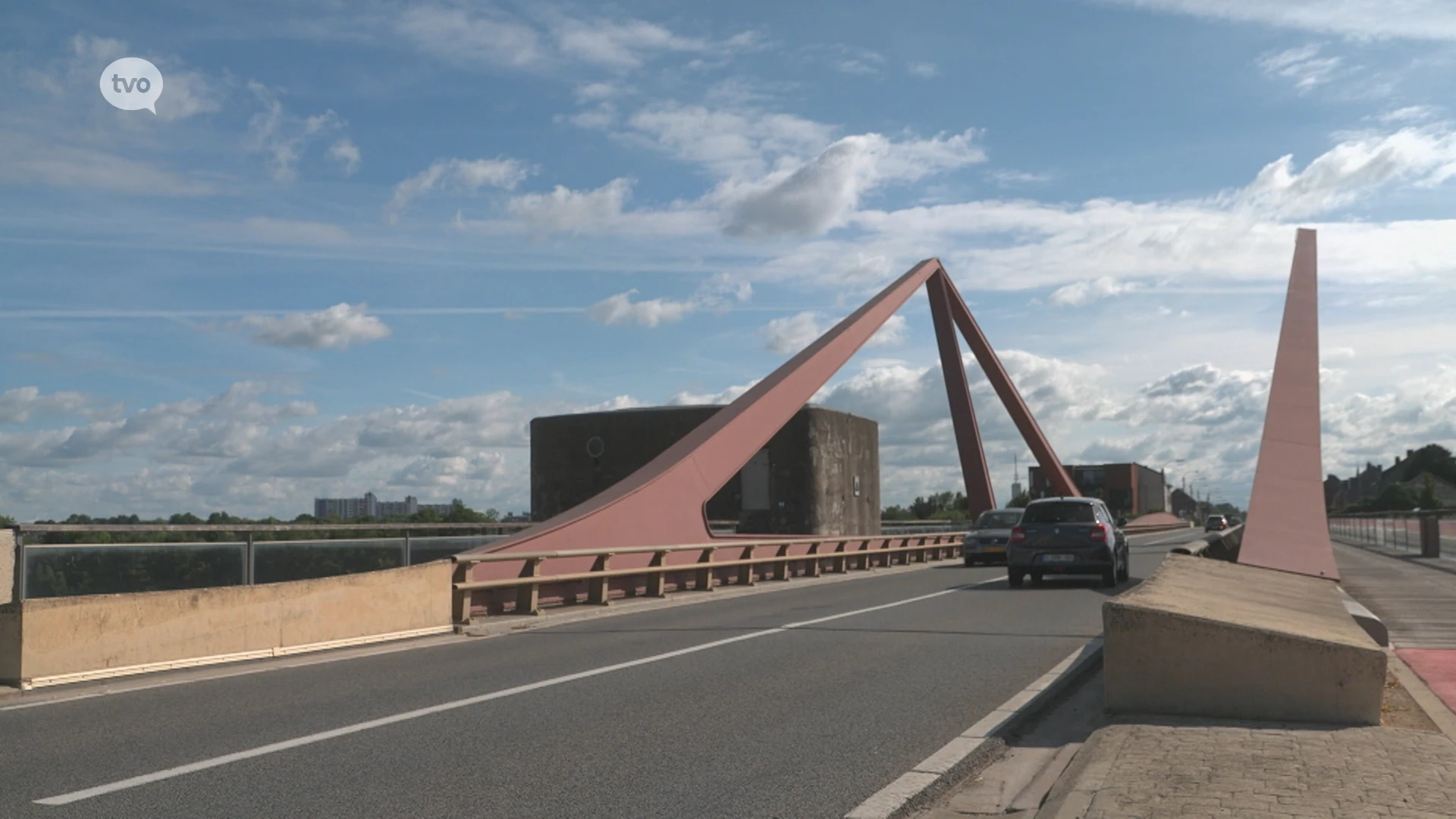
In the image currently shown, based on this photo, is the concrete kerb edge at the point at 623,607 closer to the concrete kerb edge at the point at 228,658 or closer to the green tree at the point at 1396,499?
the concrete kerb edge at the point at 228,658

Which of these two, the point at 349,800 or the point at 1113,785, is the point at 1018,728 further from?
the point at 349,800

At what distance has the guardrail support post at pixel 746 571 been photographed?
25766mm

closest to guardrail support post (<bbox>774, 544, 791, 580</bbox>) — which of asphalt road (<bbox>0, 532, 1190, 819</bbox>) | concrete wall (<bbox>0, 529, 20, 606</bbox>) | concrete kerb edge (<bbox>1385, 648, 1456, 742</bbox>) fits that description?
asphalt road (<bbox>0, 532, 1190, 819</bbox>)

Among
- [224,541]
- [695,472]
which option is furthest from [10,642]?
[695,472]

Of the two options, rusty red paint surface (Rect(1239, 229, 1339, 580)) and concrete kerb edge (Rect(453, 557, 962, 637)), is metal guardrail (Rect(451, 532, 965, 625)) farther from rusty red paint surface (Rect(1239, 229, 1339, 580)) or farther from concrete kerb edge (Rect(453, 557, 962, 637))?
rusty red paint surface (Rect(1239, 229, 1339, 580))

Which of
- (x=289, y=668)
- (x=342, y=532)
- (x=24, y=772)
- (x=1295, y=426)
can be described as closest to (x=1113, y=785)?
(x=24, y=772)

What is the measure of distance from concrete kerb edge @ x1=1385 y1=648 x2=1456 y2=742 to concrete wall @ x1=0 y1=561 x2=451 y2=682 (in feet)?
33.1

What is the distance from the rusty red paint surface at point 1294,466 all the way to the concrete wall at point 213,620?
43.7 feet

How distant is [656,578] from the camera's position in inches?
848

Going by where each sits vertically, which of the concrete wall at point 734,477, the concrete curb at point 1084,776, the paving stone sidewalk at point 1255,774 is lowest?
the concrete curb at point 1084,776

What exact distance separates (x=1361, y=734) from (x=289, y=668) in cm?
907

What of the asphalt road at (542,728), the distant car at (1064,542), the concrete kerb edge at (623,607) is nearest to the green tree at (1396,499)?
the concrete kerb edge at (623,607)

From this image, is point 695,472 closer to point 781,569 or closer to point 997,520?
point 781,569

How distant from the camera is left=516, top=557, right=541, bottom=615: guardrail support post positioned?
1778cm
